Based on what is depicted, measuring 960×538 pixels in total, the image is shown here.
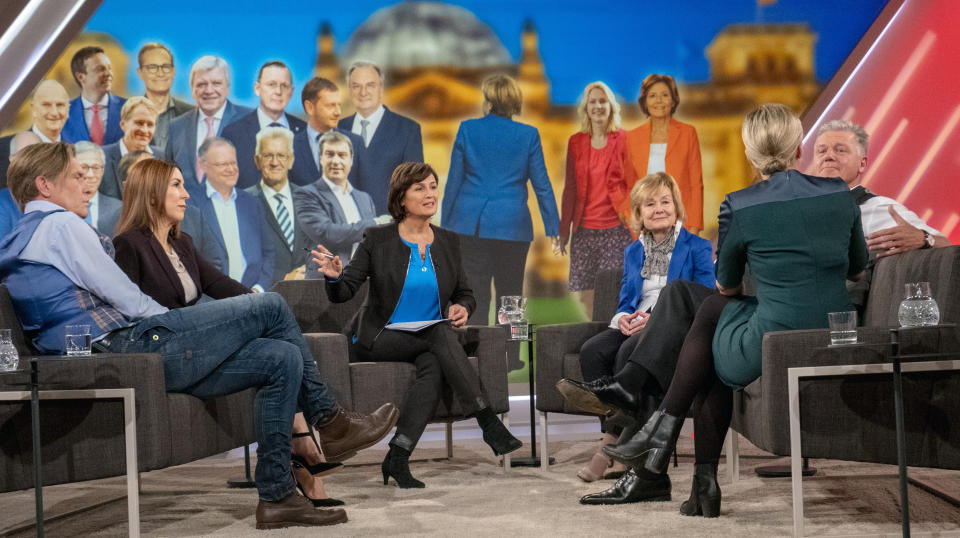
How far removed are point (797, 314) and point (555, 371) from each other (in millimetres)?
1561

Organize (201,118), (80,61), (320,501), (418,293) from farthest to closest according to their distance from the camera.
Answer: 1. (201,118)
2. (80,61)
3. (418,293)
4. (320,501)

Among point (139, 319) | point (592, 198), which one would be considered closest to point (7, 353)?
point (139, 319)

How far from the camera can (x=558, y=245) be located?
5.89 metres

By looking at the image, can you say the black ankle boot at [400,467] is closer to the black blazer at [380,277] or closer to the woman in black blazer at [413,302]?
the woman in black blazer at [413,302]

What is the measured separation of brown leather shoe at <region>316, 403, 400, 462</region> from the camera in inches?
127

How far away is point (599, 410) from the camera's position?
3496 mm

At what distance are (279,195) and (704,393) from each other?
137 inches

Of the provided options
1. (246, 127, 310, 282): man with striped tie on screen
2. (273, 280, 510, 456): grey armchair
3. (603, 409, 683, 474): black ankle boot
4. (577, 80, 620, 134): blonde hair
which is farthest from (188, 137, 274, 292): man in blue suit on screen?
(603, 409, 683, 474): black ankle boot

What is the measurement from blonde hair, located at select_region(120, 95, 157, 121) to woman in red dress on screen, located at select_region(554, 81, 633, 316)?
252 cm

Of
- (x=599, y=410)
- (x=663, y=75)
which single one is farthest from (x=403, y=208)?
(x=663, y=75)

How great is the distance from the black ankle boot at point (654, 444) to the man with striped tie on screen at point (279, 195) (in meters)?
3.26

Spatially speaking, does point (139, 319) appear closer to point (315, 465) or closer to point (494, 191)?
point (315, 465)

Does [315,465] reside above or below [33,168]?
below

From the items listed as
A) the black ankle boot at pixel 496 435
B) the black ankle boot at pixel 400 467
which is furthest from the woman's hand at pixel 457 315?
the black ankle boot at pixel 400 467
